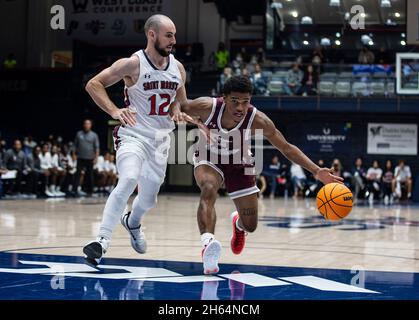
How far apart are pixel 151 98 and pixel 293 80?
1682 cm

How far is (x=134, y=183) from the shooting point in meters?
5.20

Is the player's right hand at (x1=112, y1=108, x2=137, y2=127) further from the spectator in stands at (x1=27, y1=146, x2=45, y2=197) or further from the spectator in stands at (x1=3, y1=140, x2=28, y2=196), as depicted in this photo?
the spectator in stands at (x1=27, y1=146, x2=45, y2=197)

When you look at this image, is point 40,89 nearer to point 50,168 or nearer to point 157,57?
point 50,168

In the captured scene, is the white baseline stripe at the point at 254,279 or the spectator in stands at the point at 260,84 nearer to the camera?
the white baseline stripe at the point at 254,279

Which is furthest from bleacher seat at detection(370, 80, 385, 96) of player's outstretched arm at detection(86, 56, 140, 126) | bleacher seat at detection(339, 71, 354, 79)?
player's outstretched arm at detection(86, 56, 140, 126)

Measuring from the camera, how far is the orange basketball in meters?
5.66

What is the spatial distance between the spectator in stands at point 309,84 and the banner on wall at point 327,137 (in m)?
2.72

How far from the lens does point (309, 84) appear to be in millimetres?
21922

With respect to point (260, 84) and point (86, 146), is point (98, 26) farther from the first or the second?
point (86, 146)

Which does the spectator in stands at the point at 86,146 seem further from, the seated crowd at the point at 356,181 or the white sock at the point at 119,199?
the white sock at the point at 119,199

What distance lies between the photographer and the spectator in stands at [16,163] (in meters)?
16.9

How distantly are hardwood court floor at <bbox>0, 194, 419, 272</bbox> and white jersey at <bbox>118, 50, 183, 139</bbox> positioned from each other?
3.98 feet

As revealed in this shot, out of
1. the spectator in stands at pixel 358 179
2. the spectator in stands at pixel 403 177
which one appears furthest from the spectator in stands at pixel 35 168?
the spectator in stands at pixel 403 177

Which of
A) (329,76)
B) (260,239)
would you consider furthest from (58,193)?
(260,239)
